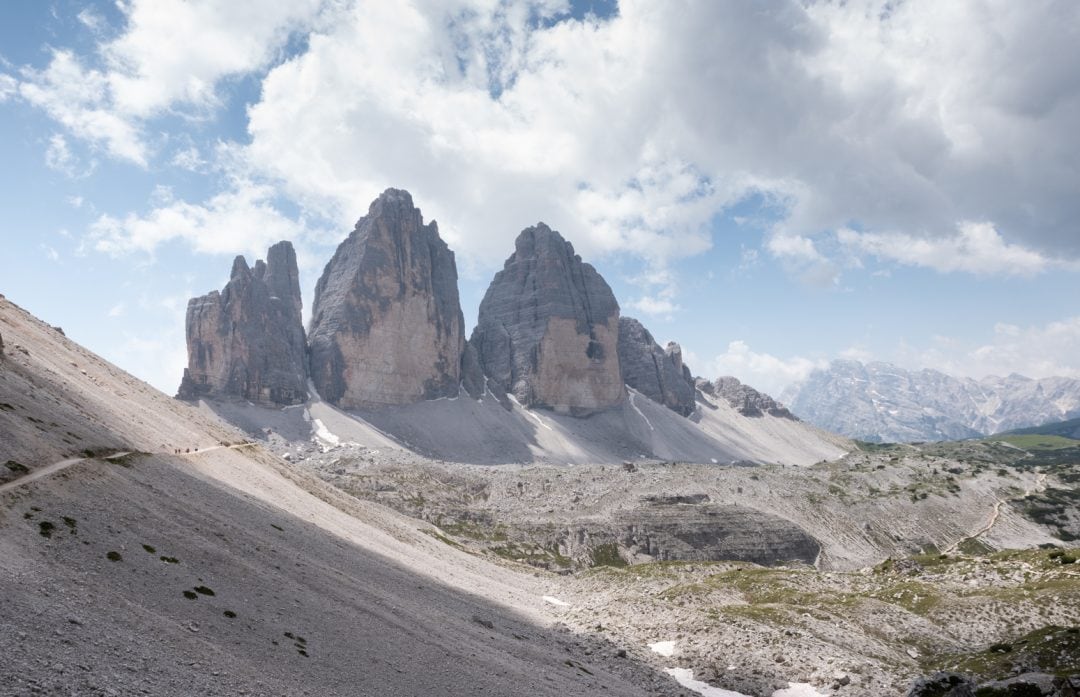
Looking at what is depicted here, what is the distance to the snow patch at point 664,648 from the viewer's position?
2055 inches

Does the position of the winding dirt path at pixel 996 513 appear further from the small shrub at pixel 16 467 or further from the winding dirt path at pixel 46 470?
the small shrub at pixel 16 467

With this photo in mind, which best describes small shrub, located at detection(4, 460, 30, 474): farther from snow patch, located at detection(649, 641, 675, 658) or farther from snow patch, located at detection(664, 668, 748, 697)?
snow patch, located at detection(649, 641, 675, 658)

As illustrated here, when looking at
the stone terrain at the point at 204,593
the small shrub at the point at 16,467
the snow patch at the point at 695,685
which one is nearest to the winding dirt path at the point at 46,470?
the stone terrain at the point at 204,593

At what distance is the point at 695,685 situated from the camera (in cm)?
4512

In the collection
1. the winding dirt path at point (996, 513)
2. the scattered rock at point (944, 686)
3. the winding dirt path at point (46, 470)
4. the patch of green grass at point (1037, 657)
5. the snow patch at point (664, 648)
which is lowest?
the snow patch at point (664, 648)

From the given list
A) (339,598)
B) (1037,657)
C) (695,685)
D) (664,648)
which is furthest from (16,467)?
(1037,657)

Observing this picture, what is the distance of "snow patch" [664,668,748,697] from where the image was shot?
43438mm

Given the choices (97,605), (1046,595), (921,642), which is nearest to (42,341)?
(97,605)

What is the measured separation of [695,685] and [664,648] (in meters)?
8.62

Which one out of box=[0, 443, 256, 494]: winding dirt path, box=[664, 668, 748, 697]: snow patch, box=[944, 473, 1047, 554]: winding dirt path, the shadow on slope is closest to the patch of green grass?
box=[664, 668, 748, 697]: snow patch

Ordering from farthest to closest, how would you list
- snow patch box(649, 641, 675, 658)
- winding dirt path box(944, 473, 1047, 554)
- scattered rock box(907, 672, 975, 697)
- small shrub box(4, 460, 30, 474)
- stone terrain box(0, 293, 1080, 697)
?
winding dirt path box(944, 473, 1047, 554) < snow patch box(649, 641, 675, 658) < small shrub box(4, 460, 30, 474) < scattered rock box(907, 672, 975, 697) < stone terrain box(0, 293, 1080, 697)

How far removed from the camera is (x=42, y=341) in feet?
245

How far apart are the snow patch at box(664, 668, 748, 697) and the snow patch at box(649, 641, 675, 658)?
3671mm

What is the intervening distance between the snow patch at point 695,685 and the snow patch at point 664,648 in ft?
12.0
